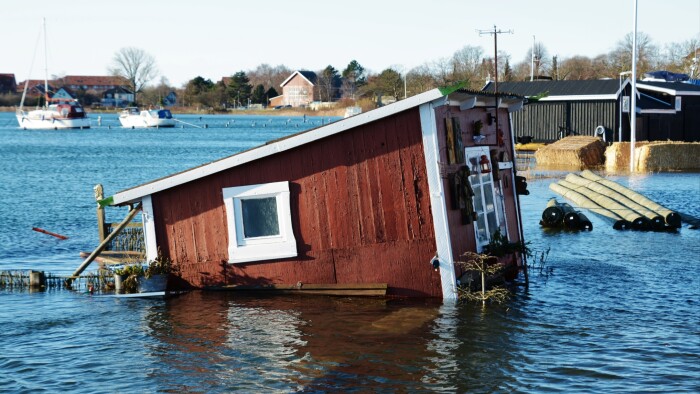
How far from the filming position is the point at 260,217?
17688 millimetres

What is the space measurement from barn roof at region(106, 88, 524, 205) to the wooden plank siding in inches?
8.9

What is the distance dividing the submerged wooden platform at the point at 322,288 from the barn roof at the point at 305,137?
2.35 m

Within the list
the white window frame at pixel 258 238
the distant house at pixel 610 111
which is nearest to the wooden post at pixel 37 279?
the white window frame at pixel 258 238

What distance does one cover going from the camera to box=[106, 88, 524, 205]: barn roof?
16406mm

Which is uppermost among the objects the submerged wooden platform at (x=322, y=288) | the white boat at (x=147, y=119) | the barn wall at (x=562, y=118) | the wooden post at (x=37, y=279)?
the white boat at (x=147, y=119)

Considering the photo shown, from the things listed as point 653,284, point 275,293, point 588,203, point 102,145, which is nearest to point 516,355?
point 275,293

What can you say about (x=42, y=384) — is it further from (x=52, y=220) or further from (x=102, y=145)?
(x=102, y=145)

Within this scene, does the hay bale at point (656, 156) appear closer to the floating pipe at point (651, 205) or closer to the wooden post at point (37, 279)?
the floating pipe at point (651, 205)

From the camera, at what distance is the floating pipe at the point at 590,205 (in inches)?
1147

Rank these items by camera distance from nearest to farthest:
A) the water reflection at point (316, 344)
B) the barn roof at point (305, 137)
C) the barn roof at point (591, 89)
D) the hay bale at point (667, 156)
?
the water reflection at point (316, 344), the barn roof at point (305, 137), the hay bale at point (667, 156), the barn roof at point (591, 89)

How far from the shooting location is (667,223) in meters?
28.6

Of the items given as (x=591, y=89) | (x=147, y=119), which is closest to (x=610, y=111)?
(x=591, y=89)

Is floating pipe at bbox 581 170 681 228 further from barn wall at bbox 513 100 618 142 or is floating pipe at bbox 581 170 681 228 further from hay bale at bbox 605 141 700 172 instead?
barn wall at bbox 513 100 618 142

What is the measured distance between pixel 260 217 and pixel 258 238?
1.37 ft
